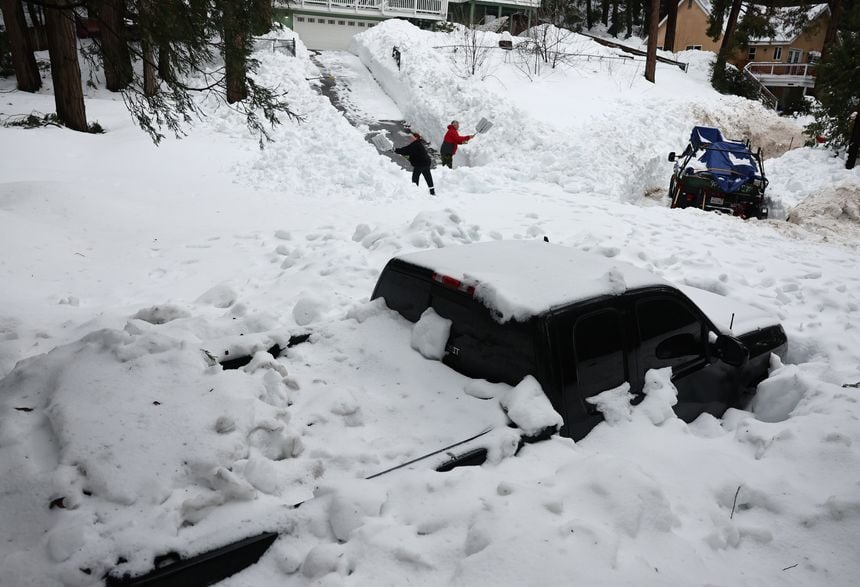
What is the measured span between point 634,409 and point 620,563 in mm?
1328

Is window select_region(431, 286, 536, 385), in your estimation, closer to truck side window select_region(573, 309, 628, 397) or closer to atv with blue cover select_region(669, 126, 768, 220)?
truck side window select_region(573, 309, 628, 397)

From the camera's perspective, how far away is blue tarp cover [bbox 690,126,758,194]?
13242 millimetres

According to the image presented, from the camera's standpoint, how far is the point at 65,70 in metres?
14.8

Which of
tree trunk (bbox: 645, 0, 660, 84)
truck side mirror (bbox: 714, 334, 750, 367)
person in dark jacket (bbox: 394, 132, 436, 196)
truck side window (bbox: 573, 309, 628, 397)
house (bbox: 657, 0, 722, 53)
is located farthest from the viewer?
house (bbox: 657, 0, 722, 53)

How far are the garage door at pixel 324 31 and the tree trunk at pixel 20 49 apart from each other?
52.7 feet

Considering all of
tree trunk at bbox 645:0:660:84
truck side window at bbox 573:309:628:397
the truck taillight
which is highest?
tree trunk at bbox 645:0:660:84

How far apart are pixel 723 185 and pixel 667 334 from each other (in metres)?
10.9

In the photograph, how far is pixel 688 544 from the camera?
2746mm

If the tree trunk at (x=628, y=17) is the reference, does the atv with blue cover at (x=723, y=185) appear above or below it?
below

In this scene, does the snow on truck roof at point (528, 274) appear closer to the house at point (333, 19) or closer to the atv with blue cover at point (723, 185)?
the atv with blue cover at point (723, 185)

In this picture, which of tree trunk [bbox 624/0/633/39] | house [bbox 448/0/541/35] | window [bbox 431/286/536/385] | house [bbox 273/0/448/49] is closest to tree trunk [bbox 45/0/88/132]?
window [bbox 431/286/536/385]

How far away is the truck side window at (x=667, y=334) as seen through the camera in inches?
150

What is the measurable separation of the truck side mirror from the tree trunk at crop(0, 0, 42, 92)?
2418cm

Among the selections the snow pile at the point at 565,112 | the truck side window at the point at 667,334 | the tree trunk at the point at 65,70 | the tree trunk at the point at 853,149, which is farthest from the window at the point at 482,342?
the tree trunk at the point at 853,149
